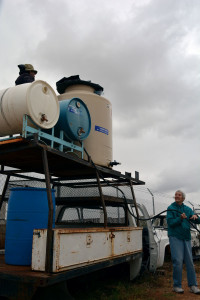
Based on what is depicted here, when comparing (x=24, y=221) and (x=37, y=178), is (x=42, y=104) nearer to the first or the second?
(x=24, y=221)

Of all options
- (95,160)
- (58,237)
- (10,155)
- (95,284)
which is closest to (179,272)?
(95,284)

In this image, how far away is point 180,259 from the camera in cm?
508

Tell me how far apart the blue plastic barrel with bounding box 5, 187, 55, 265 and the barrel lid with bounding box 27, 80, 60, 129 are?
93 cm

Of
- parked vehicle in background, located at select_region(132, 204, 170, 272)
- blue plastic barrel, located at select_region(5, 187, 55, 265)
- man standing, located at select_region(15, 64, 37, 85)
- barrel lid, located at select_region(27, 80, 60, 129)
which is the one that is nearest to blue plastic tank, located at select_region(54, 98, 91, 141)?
barrel lid, located at select_region(27, 80, 60, 129)

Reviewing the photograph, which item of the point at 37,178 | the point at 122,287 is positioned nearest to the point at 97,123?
the point at 37,178

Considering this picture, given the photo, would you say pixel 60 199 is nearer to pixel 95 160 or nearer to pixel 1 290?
pixel 95 160

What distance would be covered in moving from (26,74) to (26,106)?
113cm

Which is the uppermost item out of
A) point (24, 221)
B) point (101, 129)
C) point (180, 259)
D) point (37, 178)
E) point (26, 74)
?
point (26, 74)

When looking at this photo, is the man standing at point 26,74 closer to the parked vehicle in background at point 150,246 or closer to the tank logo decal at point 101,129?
the tank logo decal at point 101,129

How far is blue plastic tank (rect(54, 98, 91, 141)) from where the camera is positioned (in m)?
4.44

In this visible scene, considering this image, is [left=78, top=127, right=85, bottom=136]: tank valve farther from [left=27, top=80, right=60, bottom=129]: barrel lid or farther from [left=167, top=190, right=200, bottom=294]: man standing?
[left=167, top=190, right=200, bottom=294]: man standing

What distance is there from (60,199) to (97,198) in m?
0.94

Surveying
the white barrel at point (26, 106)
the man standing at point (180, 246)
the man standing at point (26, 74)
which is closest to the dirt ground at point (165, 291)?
the man standing at point (180, 246)

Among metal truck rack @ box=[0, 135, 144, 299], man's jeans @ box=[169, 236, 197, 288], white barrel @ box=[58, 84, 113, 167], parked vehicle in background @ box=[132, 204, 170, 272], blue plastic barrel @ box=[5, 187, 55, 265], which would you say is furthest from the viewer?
parked vehicle in background @ box=[132, 204, 170, 272]
